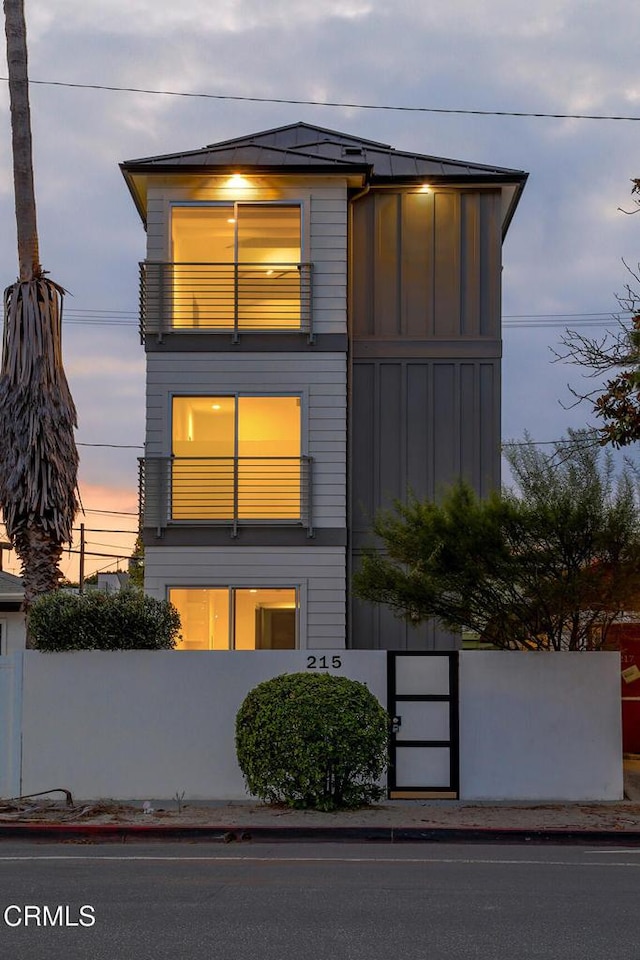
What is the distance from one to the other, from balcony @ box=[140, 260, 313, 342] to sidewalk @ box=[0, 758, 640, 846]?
8862 millimetres

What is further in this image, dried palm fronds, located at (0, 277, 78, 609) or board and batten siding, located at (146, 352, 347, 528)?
board and batten siding, located at (146, 352, 347, 528)

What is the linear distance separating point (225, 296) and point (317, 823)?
1030 cm

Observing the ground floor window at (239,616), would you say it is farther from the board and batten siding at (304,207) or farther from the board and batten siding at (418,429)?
the board and batten siding at (304,207)

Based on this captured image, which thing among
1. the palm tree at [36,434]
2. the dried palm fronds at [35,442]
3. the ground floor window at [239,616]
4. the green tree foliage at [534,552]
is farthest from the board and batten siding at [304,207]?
the green tree foliage at [534,552]

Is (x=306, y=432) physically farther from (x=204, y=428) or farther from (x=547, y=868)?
(x=547, y=868)

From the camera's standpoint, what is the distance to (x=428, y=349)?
20.6 m

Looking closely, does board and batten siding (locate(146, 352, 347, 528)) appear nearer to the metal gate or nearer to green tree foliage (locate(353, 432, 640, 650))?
green tree foliage (locate(353, 432, 640, 650))

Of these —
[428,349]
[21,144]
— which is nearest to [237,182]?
[21,144]

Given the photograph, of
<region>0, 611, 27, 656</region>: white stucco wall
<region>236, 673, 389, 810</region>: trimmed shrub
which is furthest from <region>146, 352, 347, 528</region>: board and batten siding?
<region>0, 611, 27, 656</region>: white stucco wall

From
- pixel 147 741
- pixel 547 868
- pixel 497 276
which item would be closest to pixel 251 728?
pixel 147 741

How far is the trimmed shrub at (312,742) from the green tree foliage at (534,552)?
2360 millimetres

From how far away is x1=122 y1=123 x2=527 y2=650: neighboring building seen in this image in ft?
64.7

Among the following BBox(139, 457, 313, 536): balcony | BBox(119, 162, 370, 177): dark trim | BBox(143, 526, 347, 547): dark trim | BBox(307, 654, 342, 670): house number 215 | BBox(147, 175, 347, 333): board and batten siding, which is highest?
BBox(119, 162, 370, 177): dark trim

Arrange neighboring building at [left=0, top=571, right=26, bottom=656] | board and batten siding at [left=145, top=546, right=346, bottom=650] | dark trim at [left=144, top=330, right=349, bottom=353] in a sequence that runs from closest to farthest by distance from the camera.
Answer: board and batten siding at [left=145, top=546, right=346, bottom=650] < dark trim at [left=144, top=330, right=349, bottom=353] < neighboring building at [left=0, top=571, right=26, bottom=656]
